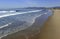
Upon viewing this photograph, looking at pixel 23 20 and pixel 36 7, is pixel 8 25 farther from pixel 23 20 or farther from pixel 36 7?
pixel 36 7

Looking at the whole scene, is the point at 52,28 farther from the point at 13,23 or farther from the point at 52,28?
the point at 13,23

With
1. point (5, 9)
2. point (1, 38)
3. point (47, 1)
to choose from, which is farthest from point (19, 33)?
point (47, 1)

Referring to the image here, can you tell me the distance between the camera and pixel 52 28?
3.21 feet

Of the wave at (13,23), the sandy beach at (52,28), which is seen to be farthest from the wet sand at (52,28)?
the wave at (13,23)

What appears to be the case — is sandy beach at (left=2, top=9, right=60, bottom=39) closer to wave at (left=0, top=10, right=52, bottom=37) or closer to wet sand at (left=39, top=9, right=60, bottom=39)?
wet sand at (left=39, top=9, right=60, bottom=39)

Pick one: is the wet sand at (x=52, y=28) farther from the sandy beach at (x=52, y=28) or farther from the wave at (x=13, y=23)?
the wave at (x=13, y=23)

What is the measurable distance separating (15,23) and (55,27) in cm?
54

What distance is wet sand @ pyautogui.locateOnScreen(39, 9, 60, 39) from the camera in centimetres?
96

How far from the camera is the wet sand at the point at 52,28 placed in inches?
37.8

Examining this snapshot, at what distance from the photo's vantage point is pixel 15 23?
0.54m

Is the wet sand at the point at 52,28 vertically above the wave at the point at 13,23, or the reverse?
the wave at the point at 13,23

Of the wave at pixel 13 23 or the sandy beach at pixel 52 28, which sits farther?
the sandy beach at pixel 52 28

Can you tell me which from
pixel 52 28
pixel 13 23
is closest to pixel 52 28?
pixel 52 28

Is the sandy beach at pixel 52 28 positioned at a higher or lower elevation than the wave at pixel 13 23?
lower
